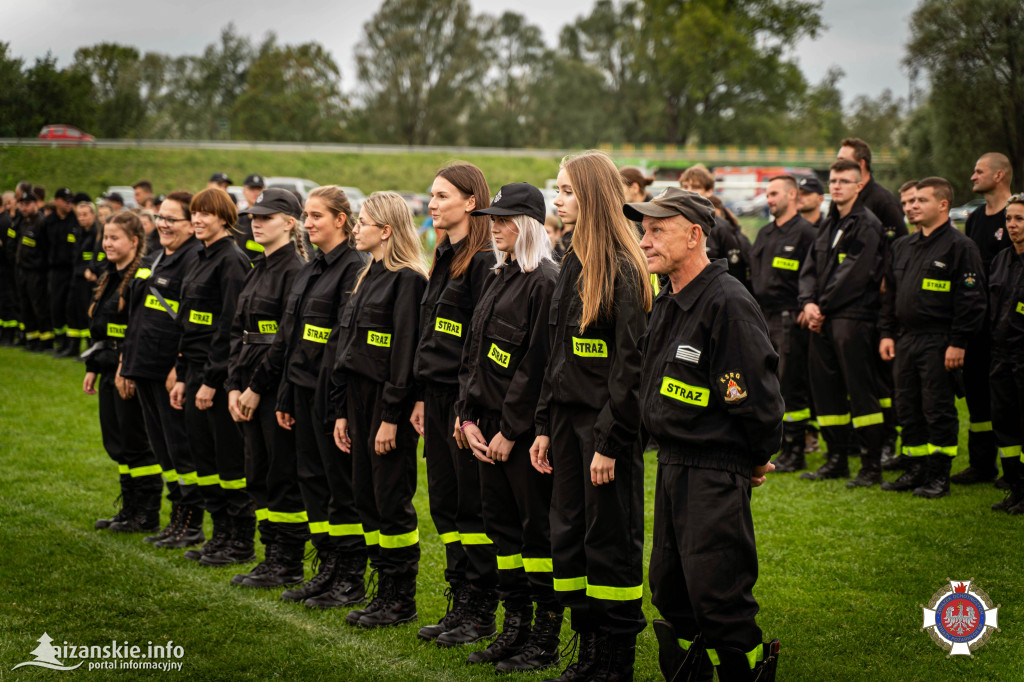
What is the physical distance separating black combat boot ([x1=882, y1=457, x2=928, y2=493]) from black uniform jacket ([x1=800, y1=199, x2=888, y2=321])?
131 cm

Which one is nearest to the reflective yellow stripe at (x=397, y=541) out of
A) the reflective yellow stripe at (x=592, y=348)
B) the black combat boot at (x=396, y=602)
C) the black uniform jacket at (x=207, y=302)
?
the black combat boot at (x=396, y=602)

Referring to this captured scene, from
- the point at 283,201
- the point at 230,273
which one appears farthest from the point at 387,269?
the point at 230,273

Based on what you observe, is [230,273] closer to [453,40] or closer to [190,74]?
[453,40]

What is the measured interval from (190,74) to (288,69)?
1960 cm

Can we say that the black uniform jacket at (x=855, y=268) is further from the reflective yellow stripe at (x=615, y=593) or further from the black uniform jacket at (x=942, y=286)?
the reflective yellow stripe at (x=615, y=593)

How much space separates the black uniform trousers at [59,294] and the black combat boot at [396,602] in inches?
481

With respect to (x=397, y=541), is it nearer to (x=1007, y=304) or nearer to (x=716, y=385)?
(x=716, y=385)

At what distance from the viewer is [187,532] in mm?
7188

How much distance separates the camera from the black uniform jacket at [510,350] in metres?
4.64

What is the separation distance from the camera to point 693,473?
150 inches

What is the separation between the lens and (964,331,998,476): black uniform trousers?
26.0 ft

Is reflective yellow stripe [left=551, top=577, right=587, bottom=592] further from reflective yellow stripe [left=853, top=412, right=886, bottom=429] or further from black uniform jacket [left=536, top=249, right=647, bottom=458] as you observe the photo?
reflective yellow stripe [left=853, top=412, right=886, bottom=429]

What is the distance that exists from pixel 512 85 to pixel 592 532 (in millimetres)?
67761

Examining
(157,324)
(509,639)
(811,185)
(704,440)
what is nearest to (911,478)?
(811,185)
